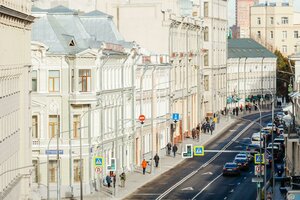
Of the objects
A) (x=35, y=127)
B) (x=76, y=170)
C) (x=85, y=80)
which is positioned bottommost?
(x=76, y=170)

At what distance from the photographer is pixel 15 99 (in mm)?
78125

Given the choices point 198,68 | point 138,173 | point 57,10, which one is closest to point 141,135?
point 138,173

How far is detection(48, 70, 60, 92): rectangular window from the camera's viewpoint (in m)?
93.7

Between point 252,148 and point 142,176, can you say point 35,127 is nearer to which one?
point 142,176

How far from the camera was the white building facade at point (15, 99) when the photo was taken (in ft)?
233

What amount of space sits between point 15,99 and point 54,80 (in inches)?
624

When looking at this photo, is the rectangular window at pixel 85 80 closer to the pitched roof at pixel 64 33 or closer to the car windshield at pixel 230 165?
the pitched roof at pixel 64 33

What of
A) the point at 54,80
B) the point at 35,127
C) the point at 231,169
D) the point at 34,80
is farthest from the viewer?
the point at 231,169

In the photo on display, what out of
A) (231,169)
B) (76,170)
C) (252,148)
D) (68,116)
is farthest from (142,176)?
(252,148)

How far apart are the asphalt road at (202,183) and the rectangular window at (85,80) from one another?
8.00 metres

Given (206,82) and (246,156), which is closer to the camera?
(246,156)

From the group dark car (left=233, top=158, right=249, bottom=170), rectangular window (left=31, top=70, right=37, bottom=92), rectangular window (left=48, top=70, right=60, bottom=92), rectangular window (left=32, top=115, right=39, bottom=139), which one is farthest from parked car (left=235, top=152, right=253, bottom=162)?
rectangular window (left=31, top=70, right=37, bottom=92)

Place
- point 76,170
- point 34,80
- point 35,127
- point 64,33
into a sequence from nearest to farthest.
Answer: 1. point 76,170
2. point 35,127
3. point 34,80
4. point 64,33

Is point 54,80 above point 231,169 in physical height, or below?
above
